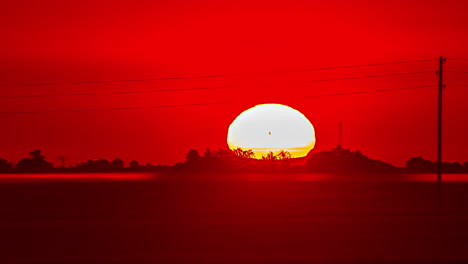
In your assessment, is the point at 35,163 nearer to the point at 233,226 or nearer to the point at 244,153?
the point at 244,153

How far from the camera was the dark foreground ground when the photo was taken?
22.9 meters

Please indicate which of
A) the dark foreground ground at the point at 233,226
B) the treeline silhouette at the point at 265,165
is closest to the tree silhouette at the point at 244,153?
the treeline silhouette at the point at 265,165

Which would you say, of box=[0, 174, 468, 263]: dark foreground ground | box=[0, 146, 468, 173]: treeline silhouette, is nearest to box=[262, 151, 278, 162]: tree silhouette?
box=[0, 146, 468, 173]: treeline silhouette

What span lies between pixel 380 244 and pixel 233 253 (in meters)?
4.91

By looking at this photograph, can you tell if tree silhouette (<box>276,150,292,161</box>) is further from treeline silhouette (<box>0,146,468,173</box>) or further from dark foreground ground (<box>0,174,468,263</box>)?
dark foreground ground (<box>0,174,468,263</box>)

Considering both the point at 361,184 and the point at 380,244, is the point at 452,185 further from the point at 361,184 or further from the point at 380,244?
the point at 380,244

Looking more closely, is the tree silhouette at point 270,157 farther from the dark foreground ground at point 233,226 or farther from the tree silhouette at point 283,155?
the dark foreground ground at point 233,226

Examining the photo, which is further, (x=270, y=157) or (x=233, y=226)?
(x=270, y=157)

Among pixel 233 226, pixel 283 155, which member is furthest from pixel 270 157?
pixel 233 226

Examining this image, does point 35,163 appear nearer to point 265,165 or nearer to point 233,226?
point 265,165

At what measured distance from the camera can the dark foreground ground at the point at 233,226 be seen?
2294 centimetres

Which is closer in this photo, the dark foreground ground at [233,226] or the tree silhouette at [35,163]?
the dark foreground ground at [233,226]

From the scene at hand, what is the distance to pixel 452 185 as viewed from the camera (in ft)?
192

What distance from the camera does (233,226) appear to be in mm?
29609
